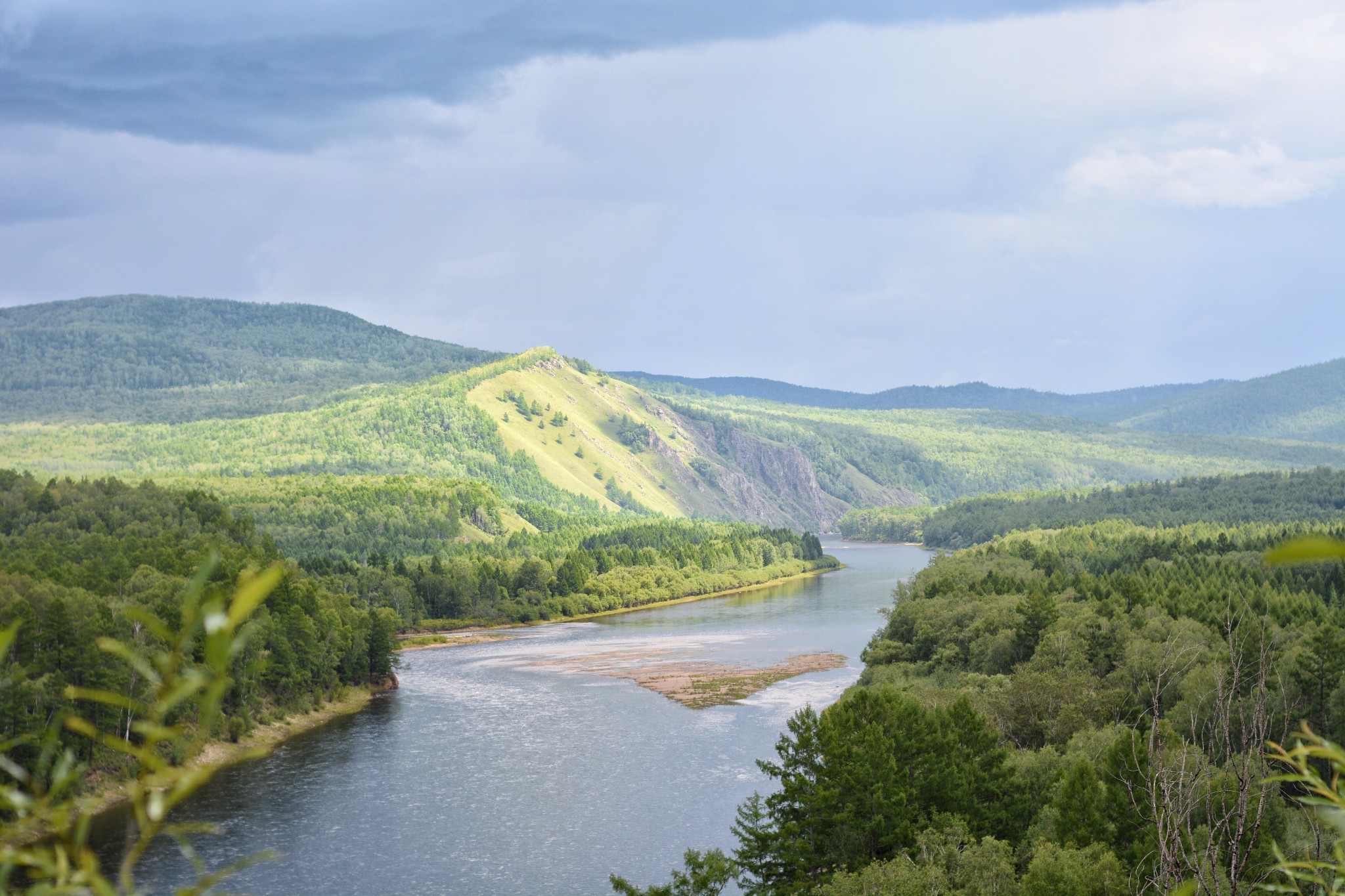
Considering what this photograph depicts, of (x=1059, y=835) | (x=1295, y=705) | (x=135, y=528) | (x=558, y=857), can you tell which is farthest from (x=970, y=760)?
(x=135, y=528)

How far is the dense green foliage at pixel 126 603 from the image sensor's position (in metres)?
80.5

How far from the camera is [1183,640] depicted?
76.6 meters

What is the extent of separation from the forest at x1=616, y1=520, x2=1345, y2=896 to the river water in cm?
637

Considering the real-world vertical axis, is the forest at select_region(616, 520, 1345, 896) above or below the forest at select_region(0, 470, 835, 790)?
below

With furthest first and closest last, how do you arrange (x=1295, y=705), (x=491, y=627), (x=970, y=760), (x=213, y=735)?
(x=491, y=627) < (x=213, y=735) < (x=1295, y=705) < (x=970, y=760)

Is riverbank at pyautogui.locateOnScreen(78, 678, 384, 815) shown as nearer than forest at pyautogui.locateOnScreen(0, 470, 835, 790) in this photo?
Yes

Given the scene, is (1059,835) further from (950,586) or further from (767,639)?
(767,639)

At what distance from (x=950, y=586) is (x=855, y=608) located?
181ft

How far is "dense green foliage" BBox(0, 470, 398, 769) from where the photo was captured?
264 feet

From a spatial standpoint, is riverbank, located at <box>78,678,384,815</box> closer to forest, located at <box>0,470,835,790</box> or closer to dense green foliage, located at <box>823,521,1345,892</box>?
forest, located at <box>0,470,835,790</box>

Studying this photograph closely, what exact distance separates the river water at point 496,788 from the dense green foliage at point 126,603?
21.2ft

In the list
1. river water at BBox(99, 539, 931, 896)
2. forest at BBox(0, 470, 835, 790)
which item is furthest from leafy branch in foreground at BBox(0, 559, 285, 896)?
river water at BBox(99, 539, 931, 896)

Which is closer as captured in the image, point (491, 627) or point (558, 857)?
point (558, 857)

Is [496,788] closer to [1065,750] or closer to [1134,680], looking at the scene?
[1065,750]
